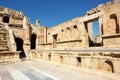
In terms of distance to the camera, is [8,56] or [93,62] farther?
[8,56]

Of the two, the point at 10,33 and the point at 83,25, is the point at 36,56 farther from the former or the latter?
the point at 83,25

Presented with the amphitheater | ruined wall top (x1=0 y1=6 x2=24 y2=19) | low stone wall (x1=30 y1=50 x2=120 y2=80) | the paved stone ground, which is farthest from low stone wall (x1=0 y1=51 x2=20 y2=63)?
ruined wall top (x1=0 y1=6 x2=24 y2=19)

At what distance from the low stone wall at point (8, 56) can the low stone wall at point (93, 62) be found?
5.15m

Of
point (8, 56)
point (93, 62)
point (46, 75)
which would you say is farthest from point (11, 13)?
point (93, 62)

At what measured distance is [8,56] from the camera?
45.3 feet

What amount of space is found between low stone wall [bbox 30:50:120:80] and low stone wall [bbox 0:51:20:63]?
5.15 m

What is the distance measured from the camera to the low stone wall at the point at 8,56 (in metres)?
13.4

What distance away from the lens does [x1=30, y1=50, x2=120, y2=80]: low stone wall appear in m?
Result: 6.48

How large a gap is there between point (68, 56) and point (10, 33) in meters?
10.4

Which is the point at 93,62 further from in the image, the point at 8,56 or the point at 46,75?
the point at 8,56

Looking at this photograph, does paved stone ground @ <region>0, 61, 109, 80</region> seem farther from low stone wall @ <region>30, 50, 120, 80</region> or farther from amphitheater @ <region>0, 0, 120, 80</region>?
amphitheater @ <region>0, 0, 120, 80</region>

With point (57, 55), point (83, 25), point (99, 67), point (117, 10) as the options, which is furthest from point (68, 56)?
point (117, 10)

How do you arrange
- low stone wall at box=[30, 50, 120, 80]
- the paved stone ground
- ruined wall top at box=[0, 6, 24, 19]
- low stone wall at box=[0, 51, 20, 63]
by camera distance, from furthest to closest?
ruined wall top at box=[0, 6, 24, 19] < low stone wall at box=[0, 51, 20, 63] < the paved stone ground < low stone wall at box=[30, 50, 120, 80]

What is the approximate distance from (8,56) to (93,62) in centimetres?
976
